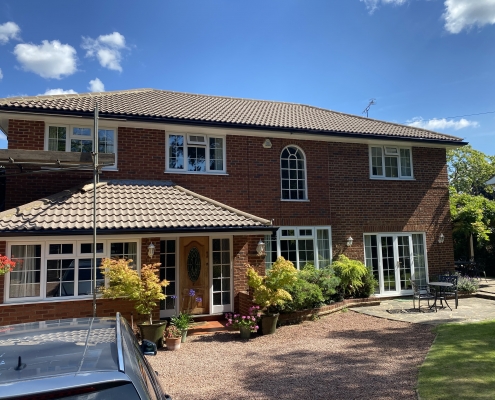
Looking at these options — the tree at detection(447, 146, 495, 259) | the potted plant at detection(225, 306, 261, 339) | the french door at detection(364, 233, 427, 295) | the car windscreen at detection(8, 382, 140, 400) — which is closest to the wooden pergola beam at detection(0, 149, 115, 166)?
the potted plant at detection(225, 306, 261, 339)

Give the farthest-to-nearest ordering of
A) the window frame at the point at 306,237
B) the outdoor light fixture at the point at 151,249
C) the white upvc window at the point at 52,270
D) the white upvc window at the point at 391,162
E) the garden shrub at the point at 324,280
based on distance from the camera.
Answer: the white upvc window at the point at 391,162
the window frame at the point at 306,237
the garden shrub at the point at 324,280
the outdoor light fixture at the point at 151,249
the white upvc window at the point at 52,270

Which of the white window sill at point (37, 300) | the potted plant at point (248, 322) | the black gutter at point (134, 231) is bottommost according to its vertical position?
the potted plant at point (248, 322)

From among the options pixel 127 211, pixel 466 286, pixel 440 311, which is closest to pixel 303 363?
pixel 127 211

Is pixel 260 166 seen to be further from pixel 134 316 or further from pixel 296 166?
pixel 134 316

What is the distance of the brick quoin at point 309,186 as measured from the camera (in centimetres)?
1070

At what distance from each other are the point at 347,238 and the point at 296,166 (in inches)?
126

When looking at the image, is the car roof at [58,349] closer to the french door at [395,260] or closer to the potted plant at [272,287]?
the potted plant at [272,287]

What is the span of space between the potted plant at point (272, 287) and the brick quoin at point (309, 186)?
5.44ft

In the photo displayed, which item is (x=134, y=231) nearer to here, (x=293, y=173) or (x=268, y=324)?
(x=268, y=324)

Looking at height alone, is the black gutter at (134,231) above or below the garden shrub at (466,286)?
above

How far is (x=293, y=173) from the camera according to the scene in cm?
1327

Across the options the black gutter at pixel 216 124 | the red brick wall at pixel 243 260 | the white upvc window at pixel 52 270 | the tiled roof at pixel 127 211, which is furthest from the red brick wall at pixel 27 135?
the red brick wall at pixel 243 260

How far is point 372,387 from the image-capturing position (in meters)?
5.55

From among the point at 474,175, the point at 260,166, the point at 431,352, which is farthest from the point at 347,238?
the point at 474,175
